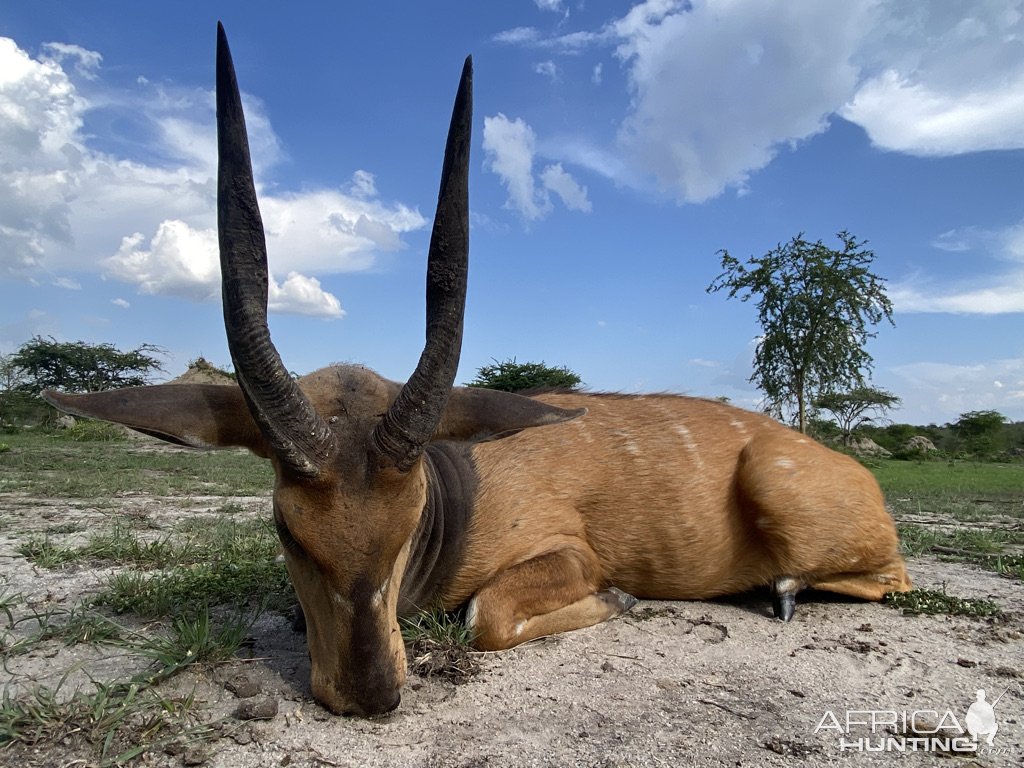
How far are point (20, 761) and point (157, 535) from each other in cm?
457

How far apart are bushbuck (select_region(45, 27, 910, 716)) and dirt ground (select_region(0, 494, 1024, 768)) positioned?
0.23 metres

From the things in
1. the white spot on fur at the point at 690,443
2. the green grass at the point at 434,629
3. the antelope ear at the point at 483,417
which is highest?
the antelope ear at the point at 483,417

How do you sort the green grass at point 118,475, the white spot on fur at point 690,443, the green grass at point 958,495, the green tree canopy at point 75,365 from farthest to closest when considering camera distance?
the green tree canopy at point 75,365 → the green grass at point 958,495 → the green grass at point 118,475 → the white spot on fur at point 690,443

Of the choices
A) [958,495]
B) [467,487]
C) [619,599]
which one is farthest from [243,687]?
[958,495]

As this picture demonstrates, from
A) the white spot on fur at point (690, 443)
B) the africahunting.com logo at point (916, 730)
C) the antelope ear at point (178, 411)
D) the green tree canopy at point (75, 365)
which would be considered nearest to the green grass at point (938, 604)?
the africahunting.com logo at point (916, 730)

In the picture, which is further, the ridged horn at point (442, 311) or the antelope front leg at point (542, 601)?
the antelope front leg at point (542, 601)

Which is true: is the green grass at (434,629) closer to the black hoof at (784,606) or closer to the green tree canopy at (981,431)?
the black hoof at (784,606)

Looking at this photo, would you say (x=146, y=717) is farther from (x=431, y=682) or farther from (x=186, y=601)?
(x=186, y=601)

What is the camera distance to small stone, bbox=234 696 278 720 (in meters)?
2.85

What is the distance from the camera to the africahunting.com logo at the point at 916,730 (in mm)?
2885

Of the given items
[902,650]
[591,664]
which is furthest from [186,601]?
[902,650]

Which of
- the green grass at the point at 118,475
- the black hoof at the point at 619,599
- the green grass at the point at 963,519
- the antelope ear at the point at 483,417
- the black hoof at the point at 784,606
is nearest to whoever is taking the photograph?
the antelope ear at the point at 483,417

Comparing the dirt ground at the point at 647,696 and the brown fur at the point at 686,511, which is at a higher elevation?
the brown fur at the point at 686,511

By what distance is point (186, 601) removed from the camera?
4289 millimetres
